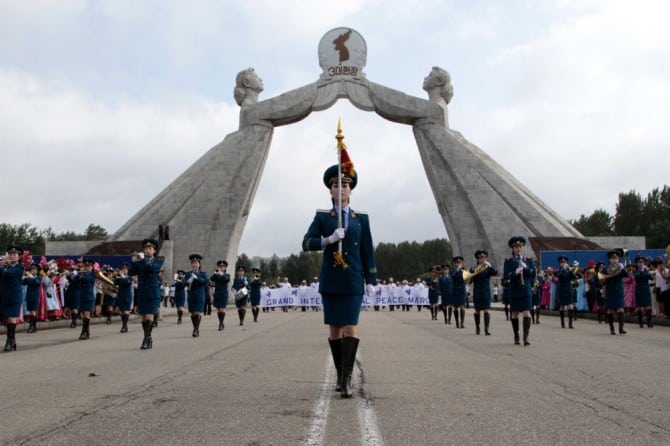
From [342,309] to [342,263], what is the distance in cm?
46

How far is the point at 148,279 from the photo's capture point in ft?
40.9

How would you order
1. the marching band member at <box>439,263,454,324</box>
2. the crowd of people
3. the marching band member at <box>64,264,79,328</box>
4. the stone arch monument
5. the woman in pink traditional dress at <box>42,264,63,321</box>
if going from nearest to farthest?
the crowd of people
the marching band member at <box>64,264,79,328</box>
the woman in pink traditional dress at <box>42,264,63,321</box>
the marching band member at <box>439,263,454,324</box>
the stone arch monument

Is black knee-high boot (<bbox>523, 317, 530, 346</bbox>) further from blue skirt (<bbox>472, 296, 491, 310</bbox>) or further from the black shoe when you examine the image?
the black shoe

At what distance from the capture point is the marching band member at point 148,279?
39.8 feet

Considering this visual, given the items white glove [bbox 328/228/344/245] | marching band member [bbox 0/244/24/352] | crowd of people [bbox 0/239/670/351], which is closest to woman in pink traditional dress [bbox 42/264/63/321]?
crowd of people [bbox 0/239/670/351]

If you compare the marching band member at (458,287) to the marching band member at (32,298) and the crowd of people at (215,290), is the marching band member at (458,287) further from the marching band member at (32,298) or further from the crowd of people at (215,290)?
the marching band member at (32,298)

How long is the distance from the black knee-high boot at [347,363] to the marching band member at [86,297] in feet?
33.2

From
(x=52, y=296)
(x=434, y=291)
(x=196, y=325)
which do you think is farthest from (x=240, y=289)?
(x=434, y=291)

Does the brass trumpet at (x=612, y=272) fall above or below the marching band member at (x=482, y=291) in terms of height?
above

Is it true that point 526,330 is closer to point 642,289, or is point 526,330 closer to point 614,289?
point 614,289

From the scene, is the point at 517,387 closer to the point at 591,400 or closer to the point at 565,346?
the point at 591,400

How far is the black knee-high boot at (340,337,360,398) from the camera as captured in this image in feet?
19.2

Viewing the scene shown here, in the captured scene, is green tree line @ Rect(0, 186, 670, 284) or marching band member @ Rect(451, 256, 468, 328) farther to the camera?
green tree line @ Rect(0, 186, 670, 284)

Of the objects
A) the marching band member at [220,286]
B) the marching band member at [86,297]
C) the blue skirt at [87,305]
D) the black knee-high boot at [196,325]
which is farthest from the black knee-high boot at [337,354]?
the marching band member at [220,286]
